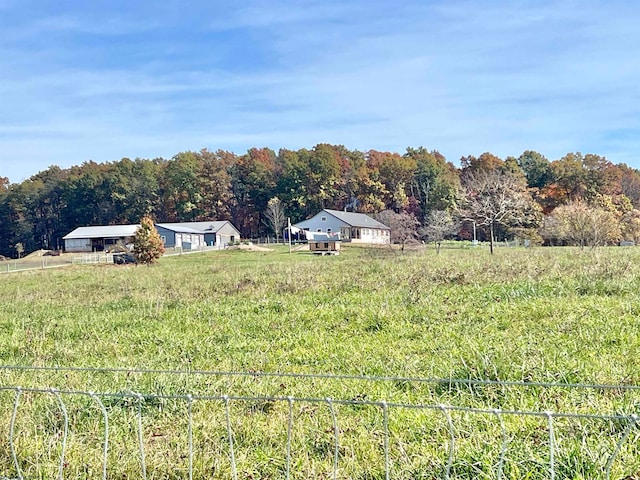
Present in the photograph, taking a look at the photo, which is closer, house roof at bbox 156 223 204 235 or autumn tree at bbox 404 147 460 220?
house roof at bbox 156 223 204 235

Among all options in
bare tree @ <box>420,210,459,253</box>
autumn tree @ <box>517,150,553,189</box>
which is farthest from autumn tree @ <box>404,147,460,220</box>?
autumn tree @ <box>517,150,553,189</box>

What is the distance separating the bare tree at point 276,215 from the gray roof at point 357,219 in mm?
7344

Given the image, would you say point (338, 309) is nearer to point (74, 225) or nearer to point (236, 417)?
point (236, 417)

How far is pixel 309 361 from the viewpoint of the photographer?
Answer: 18.9 feet

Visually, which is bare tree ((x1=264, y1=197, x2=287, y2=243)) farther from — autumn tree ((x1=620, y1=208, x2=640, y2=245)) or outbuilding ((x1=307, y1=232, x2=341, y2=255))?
autumn tree ((x1=620, y1=208, x2=640, y2=245))

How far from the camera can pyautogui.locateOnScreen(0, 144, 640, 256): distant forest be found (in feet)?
229

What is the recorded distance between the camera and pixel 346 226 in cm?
6222

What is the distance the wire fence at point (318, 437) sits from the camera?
2.91 m

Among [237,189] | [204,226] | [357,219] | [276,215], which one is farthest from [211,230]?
[357,219]

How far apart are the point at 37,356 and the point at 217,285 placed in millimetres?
6722

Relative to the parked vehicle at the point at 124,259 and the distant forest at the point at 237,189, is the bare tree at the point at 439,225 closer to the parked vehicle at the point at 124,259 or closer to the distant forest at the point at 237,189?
the distant forest at the point at 237,189

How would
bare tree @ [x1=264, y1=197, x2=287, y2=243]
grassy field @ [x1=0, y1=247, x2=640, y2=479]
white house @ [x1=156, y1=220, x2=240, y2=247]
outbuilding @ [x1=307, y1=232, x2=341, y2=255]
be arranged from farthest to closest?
bare tree @ [x1=264, y1=197, x2=287, y2=243], white house @ [x1=156, y1=220, x2=240, y2=247], outbuilding @ [x1=307, y1=232, x2=341, y2=255], grassy field @ [x1=0, y1=247, x2=640, y2=479]

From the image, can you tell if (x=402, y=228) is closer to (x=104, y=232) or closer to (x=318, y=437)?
(x=104, y=232)

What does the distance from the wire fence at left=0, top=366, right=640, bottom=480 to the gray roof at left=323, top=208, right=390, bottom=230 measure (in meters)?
57.7
